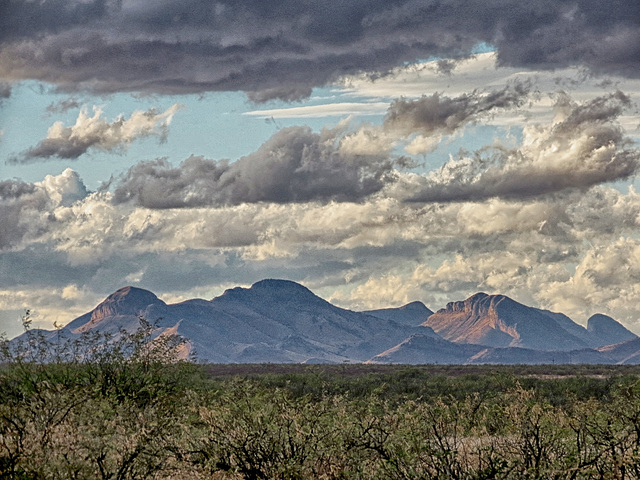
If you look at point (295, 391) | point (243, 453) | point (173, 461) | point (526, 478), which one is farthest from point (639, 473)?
point (295, 391)

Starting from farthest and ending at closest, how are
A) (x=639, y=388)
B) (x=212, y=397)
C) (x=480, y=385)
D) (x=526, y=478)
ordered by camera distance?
(x=480, y=385) → (x=212, y=397) → (x=639, y=388) → (x=526, y=478)

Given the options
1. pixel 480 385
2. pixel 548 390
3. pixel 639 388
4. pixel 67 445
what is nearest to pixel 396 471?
pixel 67 445

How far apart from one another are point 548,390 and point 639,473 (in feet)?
128

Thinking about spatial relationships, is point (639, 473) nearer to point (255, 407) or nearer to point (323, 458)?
Result: point (323, 458)

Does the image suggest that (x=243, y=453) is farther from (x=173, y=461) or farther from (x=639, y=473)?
(x=639, y=473)

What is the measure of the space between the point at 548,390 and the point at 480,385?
7.03m

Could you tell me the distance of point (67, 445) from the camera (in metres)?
18.8

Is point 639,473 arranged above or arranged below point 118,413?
below

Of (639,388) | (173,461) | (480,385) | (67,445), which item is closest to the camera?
(67,445)

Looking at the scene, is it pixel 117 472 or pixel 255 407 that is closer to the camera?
pixel 117 472

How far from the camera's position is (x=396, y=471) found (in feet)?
61.7

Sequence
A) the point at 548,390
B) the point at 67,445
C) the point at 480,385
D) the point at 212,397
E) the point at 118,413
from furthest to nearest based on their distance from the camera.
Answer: the point at 480,385 → the point at 548,390 → the point at 212,397 → the point at 118,413 → the point at 67,445

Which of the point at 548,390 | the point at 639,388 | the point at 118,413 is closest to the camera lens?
the point at 118,413

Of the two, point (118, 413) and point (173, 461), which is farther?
point (118, 413)
